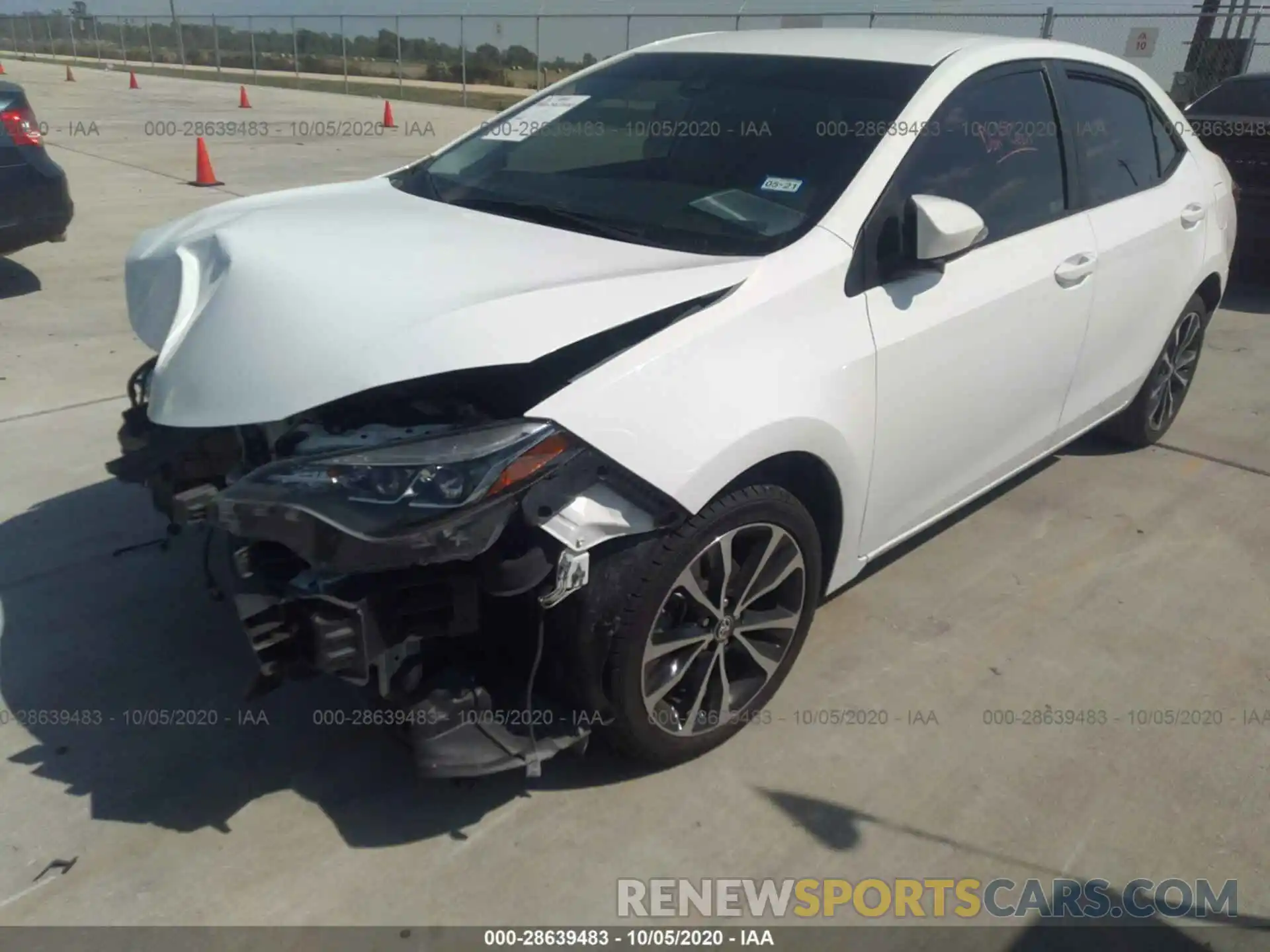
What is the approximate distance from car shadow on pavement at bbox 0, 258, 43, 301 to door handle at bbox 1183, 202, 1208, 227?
683 cm

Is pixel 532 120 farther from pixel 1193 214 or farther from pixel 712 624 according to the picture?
pixel 1193 214

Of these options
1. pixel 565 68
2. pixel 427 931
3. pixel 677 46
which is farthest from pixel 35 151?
pixel 565 68

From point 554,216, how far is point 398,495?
132 centimetres

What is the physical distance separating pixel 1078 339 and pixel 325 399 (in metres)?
2.84

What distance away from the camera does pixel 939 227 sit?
2.90m

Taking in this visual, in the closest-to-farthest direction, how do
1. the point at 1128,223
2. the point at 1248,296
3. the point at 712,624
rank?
the point at 712,624, the point at 1128,223, the point at 1248,296

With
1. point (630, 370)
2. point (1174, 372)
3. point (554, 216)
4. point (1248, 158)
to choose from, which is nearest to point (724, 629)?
point (630, 370)

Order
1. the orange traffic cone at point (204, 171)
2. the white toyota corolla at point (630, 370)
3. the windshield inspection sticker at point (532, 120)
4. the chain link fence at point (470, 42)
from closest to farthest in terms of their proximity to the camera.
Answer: the white toyota corolla at point (630, 370)
the windshield inspection sticker at point (532, 120)
the orange traffic cone at point (204, 171)
the chain link fence at point (470, 42)

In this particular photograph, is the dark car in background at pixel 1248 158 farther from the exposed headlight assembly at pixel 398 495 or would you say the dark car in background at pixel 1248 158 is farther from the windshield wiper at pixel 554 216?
the exposed headlight assembly at pixel 398 495

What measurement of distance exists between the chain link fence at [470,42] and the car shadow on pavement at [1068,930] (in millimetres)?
8490

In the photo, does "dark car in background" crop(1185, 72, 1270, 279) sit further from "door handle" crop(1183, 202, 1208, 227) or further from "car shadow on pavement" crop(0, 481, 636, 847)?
"car shadow on pavement" crop(0, 481, 636, 847)

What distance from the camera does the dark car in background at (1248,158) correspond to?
8.12 m

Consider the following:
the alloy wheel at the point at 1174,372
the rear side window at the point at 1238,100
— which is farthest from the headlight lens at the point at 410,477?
the rear side window at the point at 1238,100

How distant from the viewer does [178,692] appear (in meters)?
3.09
